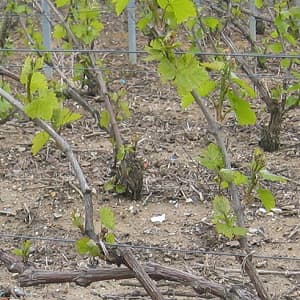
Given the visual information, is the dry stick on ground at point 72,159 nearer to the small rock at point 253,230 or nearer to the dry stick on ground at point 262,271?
the dry stick on ground at point 262,271

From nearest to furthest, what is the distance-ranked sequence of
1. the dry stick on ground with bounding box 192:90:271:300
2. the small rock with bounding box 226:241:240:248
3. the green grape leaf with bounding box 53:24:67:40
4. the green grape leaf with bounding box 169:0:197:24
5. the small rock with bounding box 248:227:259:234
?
the green grape leaf with bounding box 169:0:197:24 → the dry stick on ground with bounding box 192:90:271:300 → the small rock with bounding box 226:241:240:248 → the small rock with bounding box 248:227:259:234 → the green grape leaf with bounding box 53:24:67:40

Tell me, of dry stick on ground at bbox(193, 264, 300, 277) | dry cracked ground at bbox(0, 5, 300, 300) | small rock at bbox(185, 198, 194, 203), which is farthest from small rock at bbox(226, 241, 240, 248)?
small rock at bbox(185, 198, 194, 203)

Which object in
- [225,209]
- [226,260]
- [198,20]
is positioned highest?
[198,20]

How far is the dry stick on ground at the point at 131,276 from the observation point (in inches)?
87.4

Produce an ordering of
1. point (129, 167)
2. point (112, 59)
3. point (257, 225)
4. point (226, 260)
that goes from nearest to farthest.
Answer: point (226, 260) < point (257, 225) < point (129, 167) < point (112, 59)

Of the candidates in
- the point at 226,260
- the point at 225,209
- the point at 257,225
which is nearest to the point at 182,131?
the point at 257,225

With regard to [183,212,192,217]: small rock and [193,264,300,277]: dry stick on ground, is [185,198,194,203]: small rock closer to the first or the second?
[183,212,192,217]: small rock

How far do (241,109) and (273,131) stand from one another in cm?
239

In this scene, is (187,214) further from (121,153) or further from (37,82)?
Result: (37,82)

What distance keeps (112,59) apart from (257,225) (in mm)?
3578

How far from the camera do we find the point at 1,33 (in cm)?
601

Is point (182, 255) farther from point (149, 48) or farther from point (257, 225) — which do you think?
point (149, 48)

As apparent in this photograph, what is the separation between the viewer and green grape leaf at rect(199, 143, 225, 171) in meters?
2.25

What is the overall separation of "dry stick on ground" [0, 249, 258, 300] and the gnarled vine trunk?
7.60 ft
